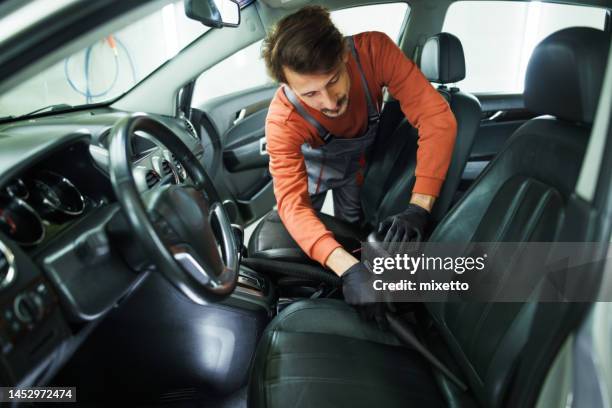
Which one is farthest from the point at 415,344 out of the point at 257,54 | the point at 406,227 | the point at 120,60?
the point at 120,60

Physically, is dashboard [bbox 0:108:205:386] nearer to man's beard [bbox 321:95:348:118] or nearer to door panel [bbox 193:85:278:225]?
man's beard [bbox 321:95:348:118]

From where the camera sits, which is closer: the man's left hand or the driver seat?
the driver seat

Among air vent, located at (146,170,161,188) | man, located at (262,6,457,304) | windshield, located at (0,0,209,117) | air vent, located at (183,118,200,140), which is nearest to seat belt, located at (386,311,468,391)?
man, located at (262,6,457,304)

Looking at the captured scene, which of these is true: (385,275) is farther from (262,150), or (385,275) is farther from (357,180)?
(262,150)

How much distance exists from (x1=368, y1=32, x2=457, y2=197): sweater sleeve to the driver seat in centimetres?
25

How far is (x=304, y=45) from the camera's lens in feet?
3.75

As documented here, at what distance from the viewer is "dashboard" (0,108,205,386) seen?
2.38 ft

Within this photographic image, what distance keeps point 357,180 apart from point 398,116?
32 cm

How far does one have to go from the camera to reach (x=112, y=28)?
833 mm

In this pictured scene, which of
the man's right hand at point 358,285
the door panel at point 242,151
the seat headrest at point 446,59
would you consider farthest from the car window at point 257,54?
the man's right hand at point 358,285

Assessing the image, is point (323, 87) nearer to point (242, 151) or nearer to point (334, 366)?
point (334, 366)

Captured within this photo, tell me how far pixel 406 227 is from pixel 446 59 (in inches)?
28.5

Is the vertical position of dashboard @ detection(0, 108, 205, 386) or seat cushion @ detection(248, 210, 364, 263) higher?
dashboard @ detection(0, 108, 205, 386)

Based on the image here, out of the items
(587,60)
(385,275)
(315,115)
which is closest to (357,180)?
(315,115)
